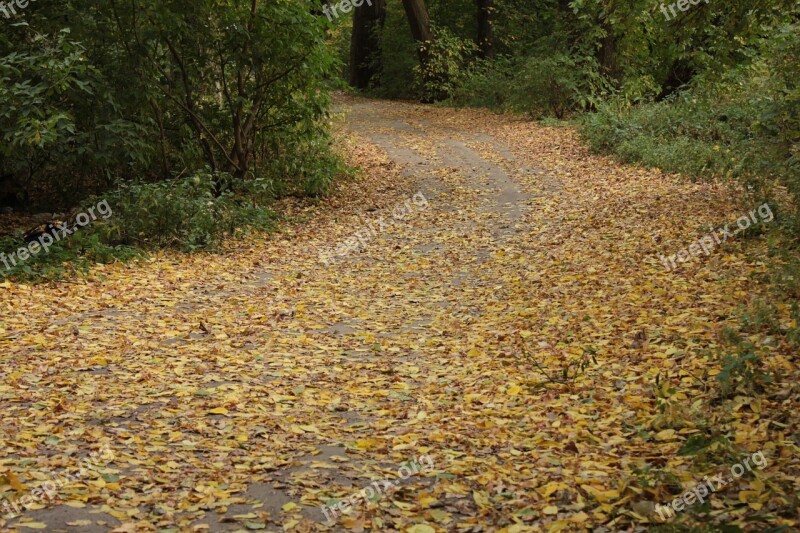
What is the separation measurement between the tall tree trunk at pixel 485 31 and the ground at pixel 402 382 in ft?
64.5

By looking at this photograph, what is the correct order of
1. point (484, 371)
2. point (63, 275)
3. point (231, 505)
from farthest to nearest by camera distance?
point (63, 275)
point (484, 371)
point (231, 505)

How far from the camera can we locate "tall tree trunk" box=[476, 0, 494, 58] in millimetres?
31094

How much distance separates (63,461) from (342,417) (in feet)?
6.88

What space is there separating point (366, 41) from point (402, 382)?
29.7m

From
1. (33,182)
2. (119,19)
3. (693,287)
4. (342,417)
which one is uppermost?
(119,19)

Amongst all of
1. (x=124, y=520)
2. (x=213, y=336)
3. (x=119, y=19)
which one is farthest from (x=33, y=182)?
(x=124, y=520)

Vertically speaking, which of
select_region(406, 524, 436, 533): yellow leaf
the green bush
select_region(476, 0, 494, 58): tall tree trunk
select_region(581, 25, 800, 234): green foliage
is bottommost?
select_region(406, 524, 436, 533): yellow leaf

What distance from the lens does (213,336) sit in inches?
326

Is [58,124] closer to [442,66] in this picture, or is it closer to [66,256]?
[66,256]

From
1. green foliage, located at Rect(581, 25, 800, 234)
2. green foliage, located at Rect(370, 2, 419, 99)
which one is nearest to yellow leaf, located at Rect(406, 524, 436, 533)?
green foliage, located at Rect(581, 25, 800, 234)

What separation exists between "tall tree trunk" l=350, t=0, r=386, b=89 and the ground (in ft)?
75.0

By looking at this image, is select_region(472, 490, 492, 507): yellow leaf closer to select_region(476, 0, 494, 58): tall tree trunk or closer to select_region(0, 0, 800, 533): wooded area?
select_region(0, 0, 800, 533): wooded area

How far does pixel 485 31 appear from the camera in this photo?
31.3 m

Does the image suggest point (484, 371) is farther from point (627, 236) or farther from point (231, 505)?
point (627, 236)
